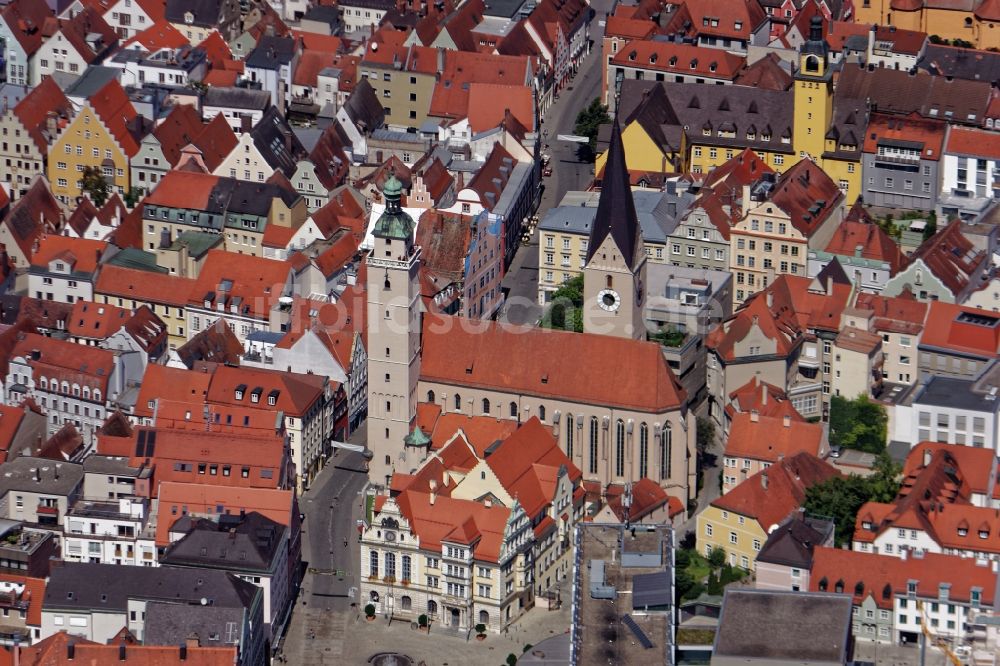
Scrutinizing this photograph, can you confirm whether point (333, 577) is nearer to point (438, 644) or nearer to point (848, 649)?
point (438, 644)

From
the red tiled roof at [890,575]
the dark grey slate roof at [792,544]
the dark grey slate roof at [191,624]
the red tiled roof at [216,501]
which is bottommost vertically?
the dark grey slate roof at [191,624]

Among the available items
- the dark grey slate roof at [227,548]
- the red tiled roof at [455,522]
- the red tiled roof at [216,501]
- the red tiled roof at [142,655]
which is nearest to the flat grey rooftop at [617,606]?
the red tiled roof at [455,522]

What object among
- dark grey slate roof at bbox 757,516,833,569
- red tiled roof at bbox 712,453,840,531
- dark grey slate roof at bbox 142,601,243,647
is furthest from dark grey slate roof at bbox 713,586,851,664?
dark grey slate roof at bbox 142,601,243,647

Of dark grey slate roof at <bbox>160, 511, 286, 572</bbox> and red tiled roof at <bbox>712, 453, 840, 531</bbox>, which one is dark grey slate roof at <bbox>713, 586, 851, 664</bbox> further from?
dark grey slate roof at <bbox>160, 511, 286, 572</bbox>

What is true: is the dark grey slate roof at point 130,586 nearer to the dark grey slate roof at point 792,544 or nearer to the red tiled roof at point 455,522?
the red tiled roof at point 455,522

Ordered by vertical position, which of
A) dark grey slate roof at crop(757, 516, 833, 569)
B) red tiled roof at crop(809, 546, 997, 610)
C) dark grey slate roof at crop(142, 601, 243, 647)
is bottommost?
dark grey slate roof at crop(142, 601, 243, 647)

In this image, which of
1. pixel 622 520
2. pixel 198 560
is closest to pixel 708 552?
pixel 622 520
